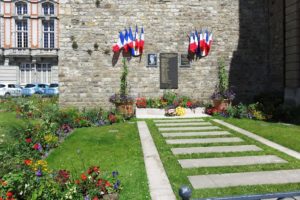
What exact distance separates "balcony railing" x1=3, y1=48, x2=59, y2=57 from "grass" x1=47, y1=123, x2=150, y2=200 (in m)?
31.9

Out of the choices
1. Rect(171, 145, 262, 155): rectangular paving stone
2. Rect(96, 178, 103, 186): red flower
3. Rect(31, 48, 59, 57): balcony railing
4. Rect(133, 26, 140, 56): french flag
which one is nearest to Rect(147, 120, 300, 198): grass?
Rect(171, 145, 262, 155): rectangular paving stone

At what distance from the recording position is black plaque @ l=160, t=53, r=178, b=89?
1609cm

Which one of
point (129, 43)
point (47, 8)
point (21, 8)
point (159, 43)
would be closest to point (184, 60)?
point (159, 43)

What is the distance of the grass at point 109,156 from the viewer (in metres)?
5.15

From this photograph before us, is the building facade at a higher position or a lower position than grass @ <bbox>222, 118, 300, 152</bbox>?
higher

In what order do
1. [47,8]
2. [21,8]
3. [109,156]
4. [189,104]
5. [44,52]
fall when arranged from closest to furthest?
[109,156]
[189,104]
[44,52]
[21,8]
[47,8]

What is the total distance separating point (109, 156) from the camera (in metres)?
7.04

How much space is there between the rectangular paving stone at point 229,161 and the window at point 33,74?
3680cm

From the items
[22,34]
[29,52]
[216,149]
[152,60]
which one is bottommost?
[216,149]

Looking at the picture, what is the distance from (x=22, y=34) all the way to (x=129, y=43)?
30187 mm

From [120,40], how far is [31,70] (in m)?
28.1

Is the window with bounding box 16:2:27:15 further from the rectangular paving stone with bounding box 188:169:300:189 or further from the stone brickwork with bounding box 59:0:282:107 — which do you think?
the rectangular paving stone with bounding box 188:169:300:189

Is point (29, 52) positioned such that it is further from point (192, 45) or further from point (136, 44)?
point (192, 45)

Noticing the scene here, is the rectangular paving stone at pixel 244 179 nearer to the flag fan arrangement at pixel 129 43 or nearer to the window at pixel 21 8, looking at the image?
the flag fan arrangement at pixel 129 43
